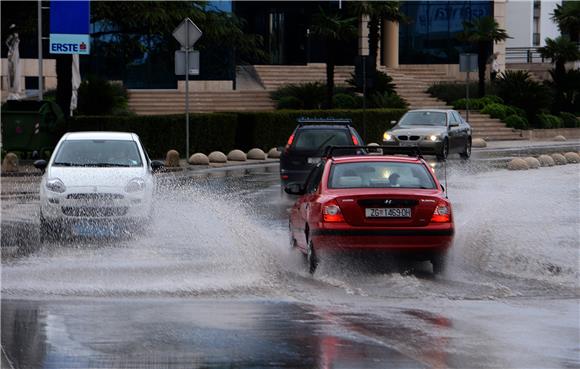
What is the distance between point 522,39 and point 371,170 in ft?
264

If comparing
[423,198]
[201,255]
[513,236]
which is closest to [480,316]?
[423,198]

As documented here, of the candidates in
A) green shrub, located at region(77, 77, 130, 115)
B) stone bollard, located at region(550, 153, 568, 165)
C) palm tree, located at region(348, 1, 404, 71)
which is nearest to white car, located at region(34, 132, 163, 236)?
stone bollard, located at region(550, 153, 568, 165)

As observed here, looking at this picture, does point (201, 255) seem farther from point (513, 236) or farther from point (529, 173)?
point (529, 173)

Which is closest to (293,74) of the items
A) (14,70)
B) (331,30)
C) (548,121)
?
(331,30)

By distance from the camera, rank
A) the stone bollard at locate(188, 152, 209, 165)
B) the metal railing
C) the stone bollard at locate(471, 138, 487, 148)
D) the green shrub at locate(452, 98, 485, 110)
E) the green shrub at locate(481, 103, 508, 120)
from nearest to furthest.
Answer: the stone bollard at locate(188, 152, 209, 165) < the stone bollard at locate(471, 138, 487, 148) < the green shrub at locate(481, 103, 508, 120) < the green shrub at locate(452, 98, 485, 110) < the metal railing

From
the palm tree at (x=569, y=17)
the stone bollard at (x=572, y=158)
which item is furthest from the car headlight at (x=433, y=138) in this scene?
the palm tree at (x=569, y=17)

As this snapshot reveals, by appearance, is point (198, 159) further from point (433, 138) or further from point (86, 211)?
point (86, 211)

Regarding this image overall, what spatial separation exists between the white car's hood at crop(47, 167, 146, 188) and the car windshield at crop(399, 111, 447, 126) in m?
21.8

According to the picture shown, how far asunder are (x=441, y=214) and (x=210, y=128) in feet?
86.3

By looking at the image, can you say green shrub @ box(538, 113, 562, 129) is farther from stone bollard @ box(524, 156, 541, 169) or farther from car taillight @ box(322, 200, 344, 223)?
car taillight @ box(322, 200, 344, 223)

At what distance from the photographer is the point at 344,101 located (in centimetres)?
5697

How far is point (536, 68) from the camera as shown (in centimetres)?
7588

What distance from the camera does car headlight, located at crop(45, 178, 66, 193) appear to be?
18.5 m

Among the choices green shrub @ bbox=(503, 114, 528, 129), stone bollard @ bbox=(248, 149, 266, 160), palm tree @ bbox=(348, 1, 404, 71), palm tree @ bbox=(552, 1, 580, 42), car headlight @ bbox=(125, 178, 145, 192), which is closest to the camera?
car headlight @ bbox=(125, 178, 145, 192)
